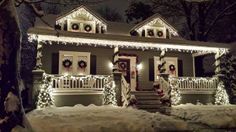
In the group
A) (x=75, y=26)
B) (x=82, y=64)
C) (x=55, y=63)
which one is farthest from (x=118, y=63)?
(x=55, y=63)

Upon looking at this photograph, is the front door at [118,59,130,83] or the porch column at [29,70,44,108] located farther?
the front door at [118,59,130,83]

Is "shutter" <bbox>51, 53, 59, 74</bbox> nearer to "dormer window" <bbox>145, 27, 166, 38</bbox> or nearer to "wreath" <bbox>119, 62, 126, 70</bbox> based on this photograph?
"wreath" <bbox>119, 62, 126, 70</bbox>

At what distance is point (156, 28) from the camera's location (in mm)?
18641

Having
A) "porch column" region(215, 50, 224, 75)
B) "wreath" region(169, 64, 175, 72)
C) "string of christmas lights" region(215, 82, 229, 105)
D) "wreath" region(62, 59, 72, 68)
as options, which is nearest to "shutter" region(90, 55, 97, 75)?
"wreath" region(62, 59, 72, 68)

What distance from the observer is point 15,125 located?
291 inches

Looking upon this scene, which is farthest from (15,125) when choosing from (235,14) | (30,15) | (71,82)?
(235,14)

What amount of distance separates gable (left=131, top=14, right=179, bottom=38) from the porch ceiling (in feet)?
7.69

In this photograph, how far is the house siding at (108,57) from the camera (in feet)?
51.6

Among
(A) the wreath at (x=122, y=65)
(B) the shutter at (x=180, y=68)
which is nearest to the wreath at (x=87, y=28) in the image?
(A) the wreath at (x=122, y=65)

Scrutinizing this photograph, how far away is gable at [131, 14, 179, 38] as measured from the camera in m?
18.2

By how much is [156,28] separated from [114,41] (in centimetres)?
486

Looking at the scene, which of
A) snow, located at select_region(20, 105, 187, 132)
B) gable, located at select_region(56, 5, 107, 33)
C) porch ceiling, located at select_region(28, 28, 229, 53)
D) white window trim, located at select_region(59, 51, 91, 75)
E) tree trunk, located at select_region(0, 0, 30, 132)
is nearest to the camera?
tree trunk, located at select_region(0, 0, 30, 132)

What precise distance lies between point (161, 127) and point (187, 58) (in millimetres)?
10523

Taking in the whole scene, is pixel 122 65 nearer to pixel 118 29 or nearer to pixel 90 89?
pixel 118 29
